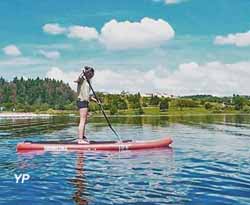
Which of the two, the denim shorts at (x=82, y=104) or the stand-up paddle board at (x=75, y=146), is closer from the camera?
the stand-up paddle board at (x=75, y=146)

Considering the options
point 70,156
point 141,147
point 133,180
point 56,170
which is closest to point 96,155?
point 70,156

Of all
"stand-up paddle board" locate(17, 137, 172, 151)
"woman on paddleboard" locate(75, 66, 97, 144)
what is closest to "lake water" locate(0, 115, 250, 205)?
"stand-up paddle board" locate(17, 137, 172, 151)

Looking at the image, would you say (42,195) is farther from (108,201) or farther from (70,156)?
(70,156)

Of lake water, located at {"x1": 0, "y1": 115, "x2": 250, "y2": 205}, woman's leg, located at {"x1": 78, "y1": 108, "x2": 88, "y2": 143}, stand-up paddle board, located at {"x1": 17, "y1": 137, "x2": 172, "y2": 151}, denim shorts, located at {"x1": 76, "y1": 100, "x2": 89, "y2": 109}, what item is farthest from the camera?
denim shorts, located at {"x1": 76, "y1": 100, "x2": 89, "y2": 109}

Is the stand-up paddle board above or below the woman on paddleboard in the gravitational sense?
below

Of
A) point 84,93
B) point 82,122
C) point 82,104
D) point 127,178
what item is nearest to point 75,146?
point 82,122

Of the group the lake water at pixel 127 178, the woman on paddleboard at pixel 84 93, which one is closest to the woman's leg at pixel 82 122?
the woman on paddleboard at pixel 84 93

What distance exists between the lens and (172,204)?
45.1 feet

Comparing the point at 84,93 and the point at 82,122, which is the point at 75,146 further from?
the point at 84,93

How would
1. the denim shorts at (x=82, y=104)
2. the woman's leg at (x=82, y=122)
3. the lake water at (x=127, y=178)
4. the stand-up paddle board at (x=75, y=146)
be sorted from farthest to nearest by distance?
the denim shorts at (x=82, y=104) < the woman's leg at (x=82, y=122) < the stand-up paddle board at (x=75, y=146) < the lake water at (x=127, y=178)

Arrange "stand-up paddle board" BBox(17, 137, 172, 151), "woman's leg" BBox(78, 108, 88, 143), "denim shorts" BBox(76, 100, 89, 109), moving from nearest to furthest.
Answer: "stand-up paddle board" BBox(17, 137, 172, 151), "woman's leg" BBox(78, 108, 88, 143), "denim shorts" BBox(76, 100, 89, 109)

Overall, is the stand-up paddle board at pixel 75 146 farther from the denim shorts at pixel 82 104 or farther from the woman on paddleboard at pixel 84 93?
the denim shorts at pixel 82 104

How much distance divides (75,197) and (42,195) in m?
1.20

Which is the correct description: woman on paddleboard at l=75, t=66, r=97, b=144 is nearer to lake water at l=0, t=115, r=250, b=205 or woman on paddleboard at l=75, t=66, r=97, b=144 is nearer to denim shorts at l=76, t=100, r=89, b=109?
denim shorts at l=76, t=100, r=89, b=109
